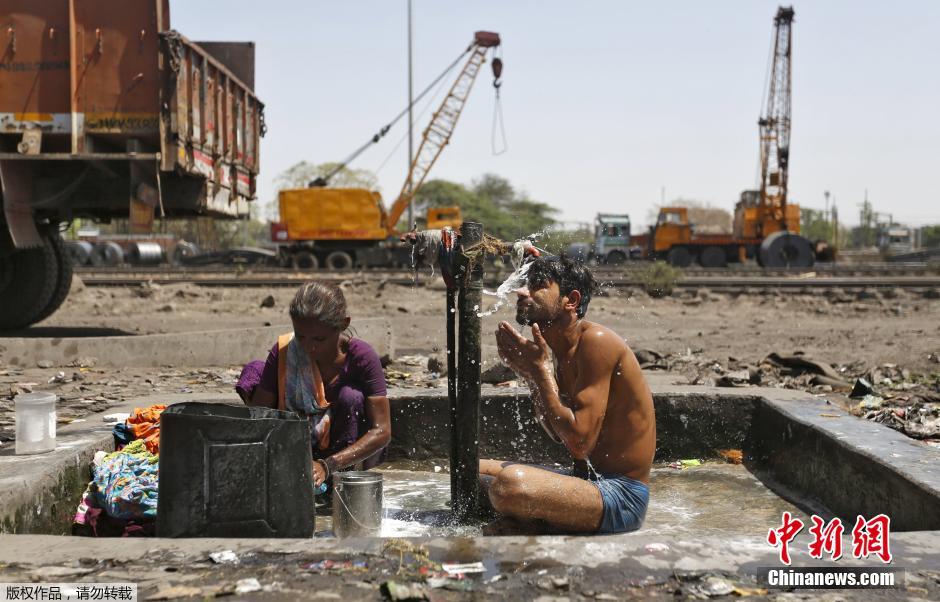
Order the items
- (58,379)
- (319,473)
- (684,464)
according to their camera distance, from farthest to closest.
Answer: (58,379) → (684,464) → (319,473)

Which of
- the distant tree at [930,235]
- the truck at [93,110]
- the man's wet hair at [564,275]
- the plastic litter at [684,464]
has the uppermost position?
the distant tree at [930,235]

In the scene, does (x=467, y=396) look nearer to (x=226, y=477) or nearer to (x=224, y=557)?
(x=226, y=477)

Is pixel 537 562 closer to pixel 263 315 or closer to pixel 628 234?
pixel 263 315

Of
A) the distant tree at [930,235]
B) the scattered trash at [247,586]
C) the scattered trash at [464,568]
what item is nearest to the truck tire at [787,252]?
the scattered trash at [464,568]

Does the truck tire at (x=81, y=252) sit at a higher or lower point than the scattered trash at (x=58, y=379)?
higher

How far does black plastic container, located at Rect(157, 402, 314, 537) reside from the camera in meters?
2.74

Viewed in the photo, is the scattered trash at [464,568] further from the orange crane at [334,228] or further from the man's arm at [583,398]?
the orange crane at [334,228]

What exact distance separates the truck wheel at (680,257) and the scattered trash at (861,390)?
81.7 ft

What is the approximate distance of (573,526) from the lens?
3014 millimetres

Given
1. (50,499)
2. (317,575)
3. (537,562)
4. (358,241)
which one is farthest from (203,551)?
(358,241)

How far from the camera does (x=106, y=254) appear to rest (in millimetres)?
33062

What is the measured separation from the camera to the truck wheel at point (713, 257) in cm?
3062

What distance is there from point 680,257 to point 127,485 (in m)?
29.0

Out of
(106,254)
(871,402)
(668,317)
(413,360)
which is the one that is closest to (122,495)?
(871,402)
